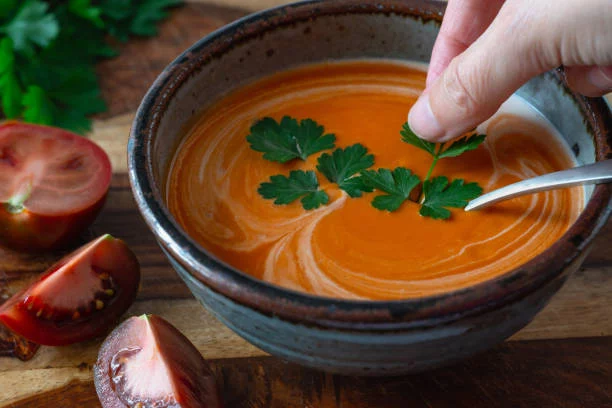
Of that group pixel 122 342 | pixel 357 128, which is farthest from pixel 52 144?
pixel 357 128

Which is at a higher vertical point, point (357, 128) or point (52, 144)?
point (357, 128)

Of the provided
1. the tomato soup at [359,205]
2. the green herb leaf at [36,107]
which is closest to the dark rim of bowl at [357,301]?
the tomato soup at [359,205]

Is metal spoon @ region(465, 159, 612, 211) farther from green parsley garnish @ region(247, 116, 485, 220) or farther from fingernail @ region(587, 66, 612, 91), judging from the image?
fingernail @ region(587, 66, 612, 91)

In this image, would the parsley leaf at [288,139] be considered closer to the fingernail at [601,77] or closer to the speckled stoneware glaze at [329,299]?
the speckled stoneware glaze at [329,299]

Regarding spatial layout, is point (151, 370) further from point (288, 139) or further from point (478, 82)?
point (478, 82)

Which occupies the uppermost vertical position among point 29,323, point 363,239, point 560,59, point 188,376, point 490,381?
point 560,59

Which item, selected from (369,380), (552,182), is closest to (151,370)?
(369,380)

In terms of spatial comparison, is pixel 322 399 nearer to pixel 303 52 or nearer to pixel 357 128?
pixel 357 128
